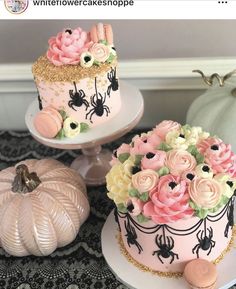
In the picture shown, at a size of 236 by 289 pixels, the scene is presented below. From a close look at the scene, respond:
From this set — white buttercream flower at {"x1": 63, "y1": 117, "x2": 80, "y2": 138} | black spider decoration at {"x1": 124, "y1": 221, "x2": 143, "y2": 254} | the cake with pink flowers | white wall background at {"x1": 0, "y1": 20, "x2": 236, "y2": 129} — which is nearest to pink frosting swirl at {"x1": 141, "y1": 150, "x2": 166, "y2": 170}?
the cake with pink flowers

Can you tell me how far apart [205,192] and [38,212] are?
353mm

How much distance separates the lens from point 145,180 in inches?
30.6

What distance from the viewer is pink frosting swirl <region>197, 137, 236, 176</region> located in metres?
→ 0.80

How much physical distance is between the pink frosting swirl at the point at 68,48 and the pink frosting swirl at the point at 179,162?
1.02ft

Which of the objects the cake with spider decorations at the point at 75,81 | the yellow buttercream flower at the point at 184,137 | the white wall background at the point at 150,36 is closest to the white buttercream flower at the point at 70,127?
the cake with spider decorations at the point at 75,81

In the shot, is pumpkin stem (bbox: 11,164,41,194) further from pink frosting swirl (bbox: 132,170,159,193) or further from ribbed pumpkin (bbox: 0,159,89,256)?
pink frosting swirl (bbox: 132,170,159,193)

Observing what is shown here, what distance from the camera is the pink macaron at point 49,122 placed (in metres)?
0.96

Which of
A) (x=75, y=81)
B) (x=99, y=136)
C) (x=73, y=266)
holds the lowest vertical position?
(x=73, y=266)

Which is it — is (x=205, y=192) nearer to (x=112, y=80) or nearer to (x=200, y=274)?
(x=200, y=274)

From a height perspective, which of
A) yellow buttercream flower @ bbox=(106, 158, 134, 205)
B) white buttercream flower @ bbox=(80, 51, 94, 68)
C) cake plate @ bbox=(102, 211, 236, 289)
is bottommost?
cake plate @ bbox=(102, 211, 236, 289)

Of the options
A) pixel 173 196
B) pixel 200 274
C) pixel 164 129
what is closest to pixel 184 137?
pixel 164 129

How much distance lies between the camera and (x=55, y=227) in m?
0.93

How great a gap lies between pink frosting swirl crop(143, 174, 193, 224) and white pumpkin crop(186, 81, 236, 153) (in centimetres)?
28

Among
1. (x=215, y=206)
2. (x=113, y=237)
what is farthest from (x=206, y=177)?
(x=113, y=237)
